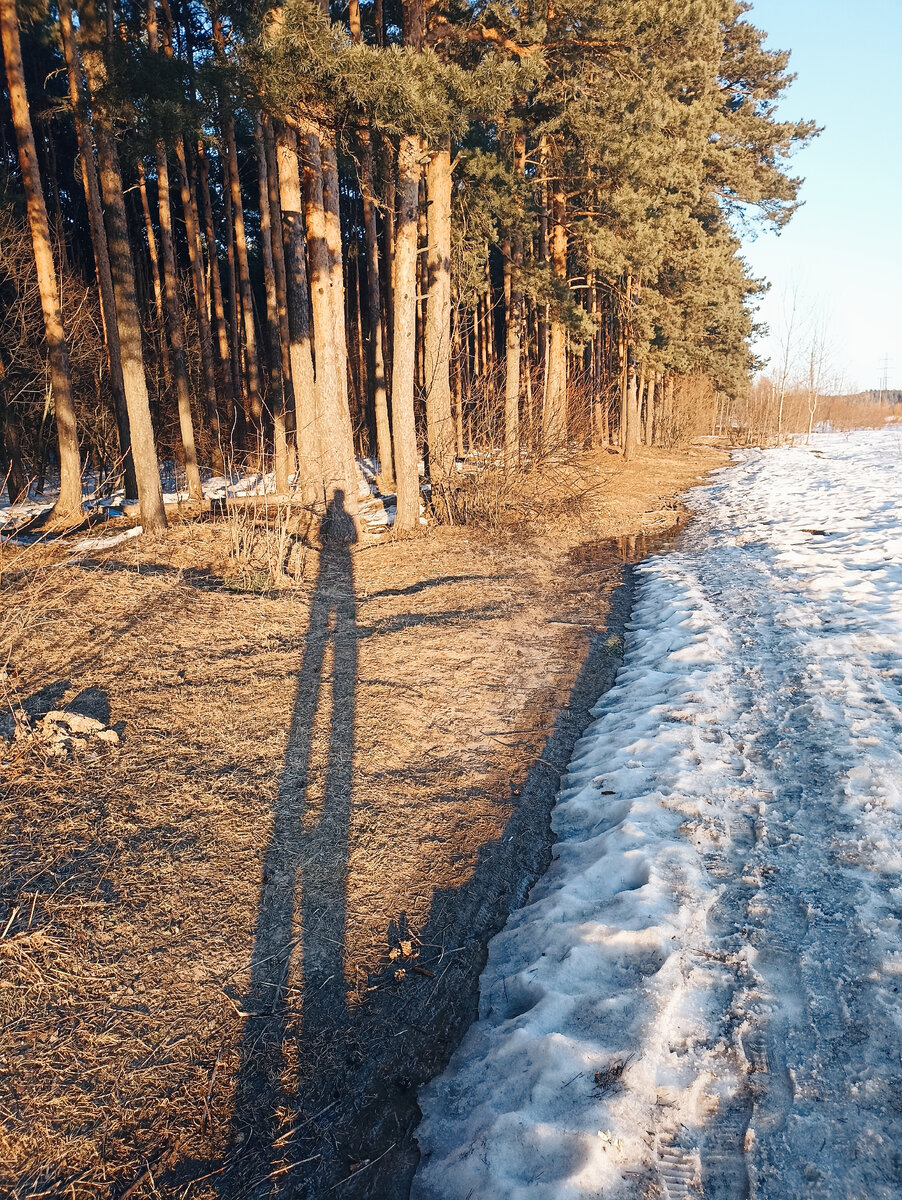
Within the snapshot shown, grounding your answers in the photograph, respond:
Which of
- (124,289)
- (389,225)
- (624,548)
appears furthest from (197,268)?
(624,548)

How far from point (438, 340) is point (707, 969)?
9.59 m

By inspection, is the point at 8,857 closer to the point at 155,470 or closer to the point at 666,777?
→ the point at 666,777

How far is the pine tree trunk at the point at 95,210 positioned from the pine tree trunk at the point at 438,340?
4.31 m

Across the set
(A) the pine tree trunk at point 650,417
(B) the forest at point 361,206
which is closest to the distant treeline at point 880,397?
(A) the pine tree trunk at point 650,417

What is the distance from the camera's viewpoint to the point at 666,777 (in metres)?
3.95

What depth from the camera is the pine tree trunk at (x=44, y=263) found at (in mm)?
10227

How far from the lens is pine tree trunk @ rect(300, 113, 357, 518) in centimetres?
923

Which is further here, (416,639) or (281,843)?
(416,639)

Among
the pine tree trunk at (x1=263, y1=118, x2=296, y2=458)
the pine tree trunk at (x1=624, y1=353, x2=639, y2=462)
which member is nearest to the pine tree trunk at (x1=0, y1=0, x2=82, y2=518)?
the pine tree trunk at (x1=263, y1=118, x2=296, y2=458)

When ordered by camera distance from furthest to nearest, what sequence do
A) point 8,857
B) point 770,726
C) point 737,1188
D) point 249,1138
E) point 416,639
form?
→ point 416,639
point 770,726
point 8,857
point 249,1138
point 737,1188

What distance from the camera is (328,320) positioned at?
962 centimetres

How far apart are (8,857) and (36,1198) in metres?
1.40

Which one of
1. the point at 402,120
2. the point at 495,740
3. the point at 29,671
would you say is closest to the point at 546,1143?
the point at 495,740

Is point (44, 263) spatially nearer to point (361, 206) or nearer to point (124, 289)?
point (124, 289)
